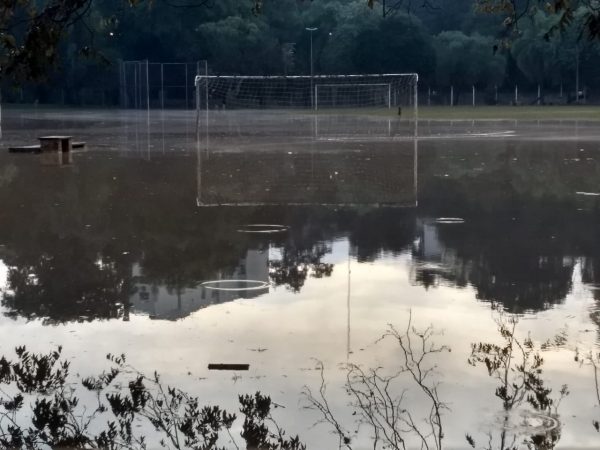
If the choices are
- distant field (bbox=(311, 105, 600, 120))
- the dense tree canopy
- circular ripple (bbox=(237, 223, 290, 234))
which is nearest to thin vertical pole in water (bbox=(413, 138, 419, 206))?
circular ripple (bbox=(237, 223, 290, 234))

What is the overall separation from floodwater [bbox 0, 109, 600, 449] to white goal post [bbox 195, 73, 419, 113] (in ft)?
202

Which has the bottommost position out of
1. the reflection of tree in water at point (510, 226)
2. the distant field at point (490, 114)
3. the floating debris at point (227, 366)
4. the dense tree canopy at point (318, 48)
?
the distant field at point (490, 114)

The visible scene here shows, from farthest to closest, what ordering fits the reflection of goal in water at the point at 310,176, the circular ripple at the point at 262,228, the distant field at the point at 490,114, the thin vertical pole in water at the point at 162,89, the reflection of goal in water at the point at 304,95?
the thin vertical pole in water at the point at 162,89, the reflection of goal in water at the point at 304,95, the distant field at the point at 490,114, the reflection of goal in water at the point at 310,176, the circular ripple at the point at 262,228

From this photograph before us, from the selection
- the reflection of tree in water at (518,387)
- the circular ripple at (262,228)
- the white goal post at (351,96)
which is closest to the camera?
the reflection of tree in water at (518,387)

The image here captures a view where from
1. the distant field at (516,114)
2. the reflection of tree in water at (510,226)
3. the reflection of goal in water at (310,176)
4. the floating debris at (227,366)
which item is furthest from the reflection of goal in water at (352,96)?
the floating debris at (227,366)

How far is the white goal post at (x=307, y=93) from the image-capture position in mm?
82938

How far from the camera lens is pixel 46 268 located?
10.8 metres

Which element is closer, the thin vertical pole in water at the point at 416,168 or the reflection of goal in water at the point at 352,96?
the thin vertical pole in water at the point at 416,168

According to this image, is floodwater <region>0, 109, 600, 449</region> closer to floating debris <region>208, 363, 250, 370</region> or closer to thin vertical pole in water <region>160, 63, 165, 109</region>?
floating debris <region>208, 363, 250, 370</region>

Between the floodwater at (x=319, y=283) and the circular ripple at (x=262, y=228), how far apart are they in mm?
25

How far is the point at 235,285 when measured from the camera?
32.6 feet

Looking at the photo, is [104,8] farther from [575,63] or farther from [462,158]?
[462,158]

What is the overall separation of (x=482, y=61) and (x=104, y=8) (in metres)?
31.0

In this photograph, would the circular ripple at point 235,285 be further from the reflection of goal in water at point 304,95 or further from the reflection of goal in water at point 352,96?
the reflection of goal in water at point 352,96
